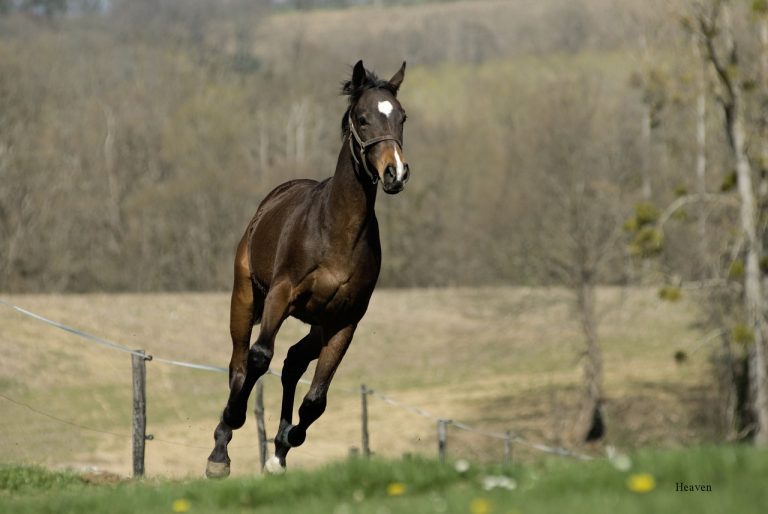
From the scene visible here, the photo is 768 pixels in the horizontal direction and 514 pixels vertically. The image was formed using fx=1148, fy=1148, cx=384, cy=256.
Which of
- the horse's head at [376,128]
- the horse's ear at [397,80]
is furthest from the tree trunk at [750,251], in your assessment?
the horse's head at [376,128]

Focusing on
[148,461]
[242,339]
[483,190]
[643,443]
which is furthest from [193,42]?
[242,339]

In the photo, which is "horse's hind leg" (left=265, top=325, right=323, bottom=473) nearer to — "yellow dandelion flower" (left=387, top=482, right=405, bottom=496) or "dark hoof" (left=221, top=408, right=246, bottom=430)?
"dark hoof" (left=221, top=408, right=246, bottom=430)

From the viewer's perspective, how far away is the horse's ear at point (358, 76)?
9102 millimetres

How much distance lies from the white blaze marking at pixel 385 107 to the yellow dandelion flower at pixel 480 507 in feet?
12.7

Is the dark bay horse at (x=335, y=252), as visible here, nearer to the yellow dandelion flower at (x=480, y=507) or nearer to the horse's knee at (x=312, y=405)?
the horse's knee at (x=312, y=405)

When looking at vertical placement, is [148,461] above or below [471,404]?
above

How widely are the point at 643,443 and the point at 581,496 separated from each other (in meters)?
28.4

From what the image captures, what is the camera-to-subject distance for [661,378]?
41.7 metres

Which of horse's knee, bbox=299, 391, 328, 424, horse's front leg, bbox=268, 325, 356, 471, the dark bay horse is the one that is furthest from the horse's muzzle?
horse's knee, bbox=299, 391, 328, 424

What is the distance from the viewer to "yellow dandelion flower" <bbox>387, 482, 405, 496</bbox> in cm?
646

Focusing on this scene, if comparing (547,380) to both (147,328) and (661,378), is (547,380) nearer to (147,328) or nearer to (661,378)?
(661,378)

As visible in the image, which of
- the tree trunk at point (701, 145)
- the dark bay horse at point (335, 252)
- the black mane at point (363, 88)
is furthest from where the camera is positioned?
the tree trunk at point (701, 145)

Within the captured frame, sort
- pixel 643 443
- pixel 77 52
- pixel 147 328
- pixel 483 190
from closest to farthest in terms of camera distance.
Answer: pixel 643 443 → pixel 147 328 → pixel 483 190 → pixel 77 52

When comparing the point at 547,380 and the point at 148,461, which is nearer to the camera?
the point at 148,461
